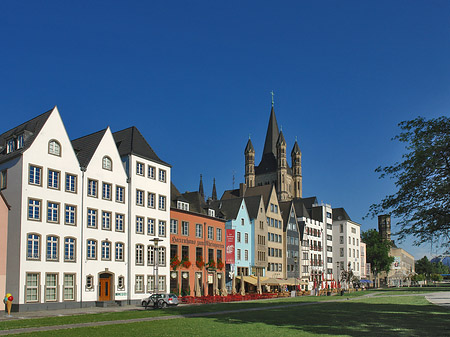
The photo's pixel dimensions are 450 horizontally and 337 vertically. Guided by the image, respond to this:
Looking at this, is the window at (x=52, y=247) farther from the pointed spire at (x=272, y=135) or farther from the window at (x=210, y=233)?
the pointed spire at (x=272, y=135)

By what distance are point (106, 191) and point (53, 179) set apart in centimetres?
696

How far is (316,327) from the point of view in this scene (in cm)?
2522

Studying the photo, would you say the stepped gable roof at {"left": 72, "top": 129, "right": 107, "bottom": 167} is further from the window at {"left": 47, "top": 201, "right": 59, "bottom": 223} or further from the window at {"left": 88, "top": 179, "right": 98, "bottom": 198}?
the window at {"left": 47, "top": 201, "right": 59, "bottom": 223}

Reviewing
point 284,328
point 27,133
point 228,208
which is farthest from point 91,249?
point 228,208

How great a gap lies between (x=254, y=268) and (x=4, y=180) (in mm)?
46297

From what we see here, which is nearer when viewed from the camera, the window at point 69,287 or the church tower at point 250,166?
the window at point 69,287

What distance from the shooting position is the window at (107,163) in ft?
170

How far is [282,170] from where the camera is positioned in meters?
172

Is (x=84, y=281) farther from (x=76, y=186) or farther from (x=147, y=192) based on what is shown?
(x=147, y=192)

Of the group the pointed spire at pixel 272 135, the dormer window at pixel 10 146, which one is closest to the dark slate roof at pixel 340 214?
the pointed spire at pixel 272 135

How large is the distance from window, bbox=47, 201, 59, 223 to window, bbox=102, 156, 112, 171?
291 inches

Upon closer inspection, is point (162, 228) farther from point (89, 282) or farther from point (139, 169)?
point (89, 282)

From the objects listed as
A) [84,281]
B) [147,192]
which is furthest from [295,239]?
[84,281]

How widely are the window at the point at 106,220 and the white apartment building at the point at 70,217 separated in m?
0.10
